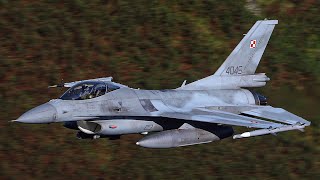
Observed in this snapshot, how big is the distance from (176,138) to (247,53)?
420 cm

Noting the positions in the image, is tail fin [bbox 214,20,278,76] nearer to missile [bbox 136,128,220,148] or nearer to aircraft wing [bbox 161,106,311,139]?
aircraft wing [bbox 161,106,311,139]

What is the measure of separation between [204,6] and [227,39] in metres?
1.84

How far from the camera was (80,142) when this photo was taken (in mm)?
28781

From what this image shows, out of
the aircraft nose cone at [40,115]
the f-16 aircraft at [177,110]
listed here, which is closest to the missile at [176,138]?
the f-16 aircraft at [177,110]

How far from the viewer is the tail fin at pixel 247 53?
90.4 ft

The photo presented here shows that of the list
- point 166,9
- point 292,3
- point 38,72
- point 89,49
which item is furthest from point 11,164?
point 292,3

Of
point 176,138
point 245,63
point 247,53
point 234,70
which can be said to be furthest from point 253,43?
point 176,138

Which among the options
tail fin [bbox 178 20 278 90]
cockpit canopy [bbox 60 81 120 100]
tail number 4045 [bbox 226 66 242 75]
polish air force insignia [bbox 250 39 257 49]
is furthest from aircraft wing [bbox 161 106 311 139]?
polish air force insignia [bbox 250 39 257 49]

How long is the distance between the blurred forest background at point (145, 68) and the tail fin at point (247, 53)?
2709mm

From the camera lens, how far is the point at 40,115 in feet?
76.5

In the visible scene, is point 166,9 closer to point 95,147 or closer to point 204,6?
point 204,6

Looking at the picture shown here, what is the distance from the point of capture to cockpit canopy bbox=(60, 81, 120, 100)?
2428 cm

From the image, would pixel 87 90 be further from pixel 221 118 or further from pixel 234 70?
pixel 234 70

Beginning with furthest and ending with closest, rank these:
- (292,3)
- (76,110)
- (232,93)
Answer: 1. (292,3)
2. (232,93)
3. (76,110)
